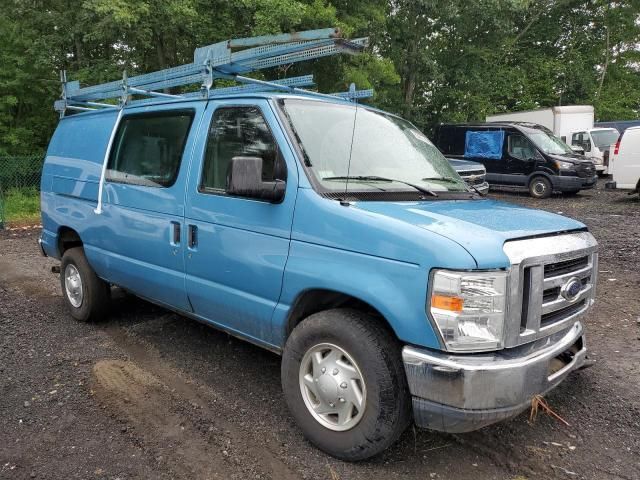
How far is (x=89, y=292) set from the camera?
16.7 ft

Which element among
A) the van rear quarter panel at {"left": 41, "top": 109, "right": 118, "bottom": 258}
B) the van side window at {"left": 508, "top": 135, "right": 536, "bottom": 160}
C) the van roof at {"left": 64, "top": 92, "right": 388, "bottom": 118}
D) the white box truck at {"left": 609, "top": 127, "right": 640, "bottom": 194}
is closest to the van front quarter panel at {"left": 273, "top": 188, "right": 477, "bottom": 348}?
the van roof at {"left": 64, "top": 92, "right": 388, "bottom": 118}

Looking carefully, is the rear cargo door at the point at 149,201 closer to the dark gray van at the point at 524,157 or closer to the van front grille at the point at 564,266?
the van front grille at the point at 564,266

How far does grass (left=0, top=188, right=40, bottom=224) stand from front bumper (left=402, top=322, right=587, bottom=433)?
465 inches

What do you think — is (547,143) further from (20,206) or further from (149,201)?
(20,206)

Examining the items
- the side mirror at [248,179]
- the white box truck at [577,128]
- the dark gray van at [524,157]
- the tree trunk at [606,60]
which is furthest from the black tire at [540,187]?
the tree trunk at [606,60]

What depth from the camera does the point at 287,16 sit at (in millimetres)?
13688

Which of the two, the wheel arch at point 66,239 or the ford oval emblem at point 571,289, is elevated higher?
the ford oval emblem at point 571,289

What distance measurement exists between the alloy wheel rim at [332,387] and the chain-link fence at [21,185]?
11.6 m

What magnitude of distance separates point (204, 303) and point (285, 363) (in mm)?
910

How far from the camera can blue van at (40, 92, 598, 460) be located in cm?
252

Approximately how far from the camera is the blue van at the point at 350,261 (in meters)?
2.52

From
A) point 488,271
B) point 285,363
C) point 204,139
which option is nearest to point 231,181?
point 204,139

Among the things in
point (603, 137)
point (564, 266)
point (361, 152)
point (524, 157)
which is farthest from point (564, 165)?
point (564, 266)

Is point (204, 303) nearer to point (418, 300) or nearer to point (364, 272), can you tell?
point (364, 272)
